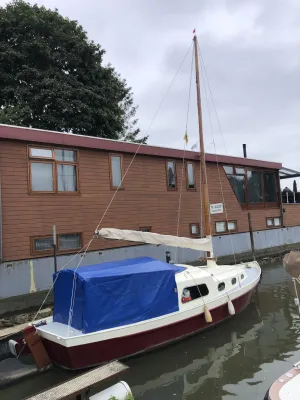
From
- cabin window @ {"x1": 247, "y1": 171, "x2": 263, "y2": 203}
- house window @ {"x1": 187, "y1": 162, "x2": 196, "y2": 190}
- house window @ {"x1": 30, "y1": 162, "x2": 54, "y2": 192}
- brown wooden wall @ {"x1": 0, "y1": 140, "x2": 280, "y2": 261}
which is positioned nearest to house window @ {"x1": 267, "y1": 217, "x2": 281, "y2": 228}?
cabin window @ {"x1": 247, "y1": 171, "x2": 263, "y2": 203}

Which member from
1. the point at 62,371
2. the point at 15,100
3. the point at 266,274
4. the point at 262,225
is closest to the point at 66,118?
the point at 15,100

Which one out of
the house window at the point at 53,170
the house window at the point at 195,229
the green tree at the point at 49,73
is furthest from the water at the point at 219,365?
the green tree at the point at 49,73

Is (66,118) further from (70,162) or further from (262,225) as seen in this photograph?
(262,225)

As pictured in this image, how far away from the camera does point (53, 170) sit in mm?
13781

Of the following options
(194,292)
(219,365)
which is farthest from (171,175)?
(219,365)

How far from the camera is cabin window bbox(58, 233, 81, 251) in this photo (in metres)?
13.9

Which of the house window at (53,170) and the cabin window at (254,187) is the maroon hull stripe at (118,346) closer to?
the house window at (53,170)

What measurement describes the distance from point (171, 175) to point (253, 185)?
24.5 feet

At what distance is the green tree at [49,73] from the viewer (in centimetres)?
2431

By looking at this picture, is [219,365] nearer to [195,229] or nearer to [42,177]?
[42,177]

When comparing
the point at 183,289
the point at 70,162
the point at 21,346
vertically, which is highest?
the point at 70,162

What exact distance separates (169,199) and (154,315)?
368 inches

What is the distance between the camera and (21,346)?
8430mm

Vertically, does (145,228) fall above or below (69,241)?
above
